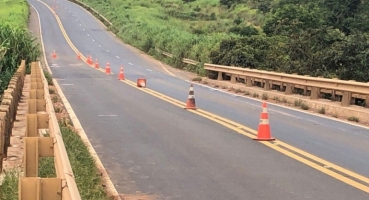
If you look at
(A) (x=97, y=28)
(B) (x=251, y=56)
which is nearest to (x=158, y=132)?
(B) (x=251, y=56)

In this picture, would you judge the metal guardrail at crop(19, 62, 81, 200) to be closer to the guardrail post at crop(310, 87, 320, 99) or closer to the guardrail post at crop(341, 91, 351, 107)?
the guardrail post at crop(341, 91, 351, 107)

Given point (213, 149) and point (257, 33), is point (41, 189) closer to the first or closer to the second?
point (213, 149)

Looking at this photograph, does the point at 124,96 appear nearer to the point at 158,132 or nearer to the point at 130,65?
the point at 158,132

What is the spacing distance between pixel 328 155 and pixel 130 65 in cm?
3562

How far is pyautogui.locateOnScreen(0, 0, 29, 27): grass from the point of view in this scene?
213 ft

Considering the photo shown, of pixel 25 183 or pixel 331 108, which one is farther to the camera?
pixel 331 108

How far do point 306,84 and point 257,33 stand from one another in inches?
1404

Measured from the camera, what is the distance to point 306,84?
21.1 m

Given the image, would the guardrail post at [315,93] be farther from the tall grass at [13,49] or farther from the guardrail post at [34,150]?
the guardrail post at [34,150]

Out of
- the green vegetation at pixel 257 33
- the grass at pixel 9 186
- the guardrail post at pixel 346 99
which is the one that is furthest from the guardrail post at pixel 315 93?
the grass at pixel 9 186

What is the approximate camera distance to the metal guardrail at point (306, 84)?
706 inches

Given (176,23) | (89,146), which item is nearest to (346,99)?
(89,146)

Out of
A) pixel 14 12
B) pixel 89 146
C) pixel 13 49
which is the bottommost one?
pixel 89 146

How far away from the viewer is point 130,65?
4603cm
